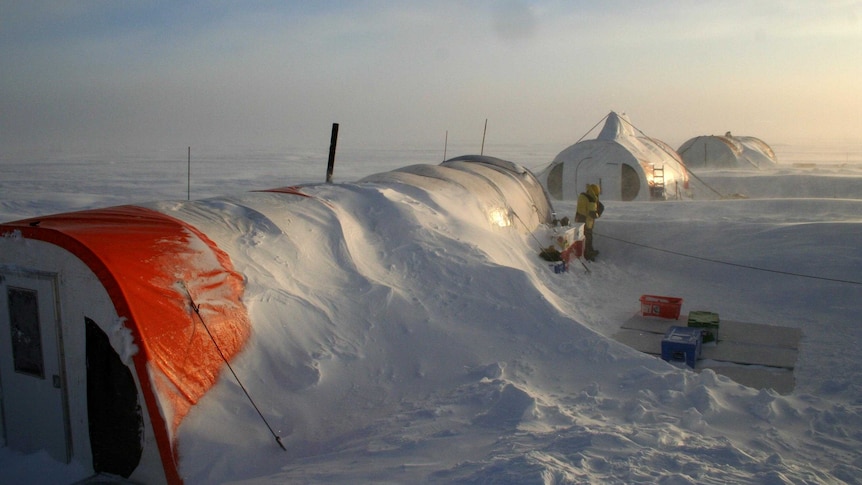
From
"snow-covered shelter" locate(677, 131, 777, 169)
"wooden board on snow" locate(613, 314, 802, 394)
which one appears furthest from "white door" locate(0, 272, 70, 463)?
"snow-covered shelter" locate(677, 131, 777, 169)

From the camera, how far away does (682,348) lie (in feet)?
24.4

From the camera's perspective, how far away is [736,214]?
51.6 feet

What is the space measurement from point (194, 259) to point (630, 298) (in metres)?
7.21

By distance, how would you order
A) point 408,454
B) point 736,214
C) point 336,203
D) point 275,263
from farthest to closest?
1. point 736,214
2. point 336,203
3. point 275,263
4. point 408,454

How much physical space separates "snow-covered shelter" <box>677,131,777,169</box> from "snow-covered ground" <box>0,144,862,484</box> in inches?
946

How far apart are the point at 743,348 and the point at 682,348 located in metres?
1.11

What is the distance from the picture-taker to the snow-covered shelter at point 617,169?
21172 mm

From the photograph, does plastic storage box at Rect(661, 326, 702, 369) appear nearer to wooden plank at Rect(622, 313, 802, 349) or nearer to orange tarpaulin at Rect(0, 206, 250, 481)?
wooden plank at Rect(622, 313, 802, 349)

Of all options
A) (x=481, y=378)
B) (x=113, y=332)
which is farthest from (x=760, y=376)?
(x=113, y=332)

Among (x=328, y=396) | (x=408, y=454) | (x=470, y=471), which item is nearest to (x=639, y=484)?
(x=470, y=471)

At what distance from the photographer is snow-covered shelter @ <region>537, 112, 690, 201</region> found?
21172 mm

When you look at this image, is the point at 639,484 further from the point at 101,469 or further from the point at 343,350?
the point at 101,469

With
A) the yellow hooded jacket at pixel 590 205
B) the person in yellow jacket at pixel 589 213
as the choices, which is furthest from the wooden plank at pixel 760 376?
the yellow hooded jacket at pixel 590 205

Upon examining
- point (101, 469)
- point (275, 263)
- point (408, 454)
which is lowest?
point (101, 469)
